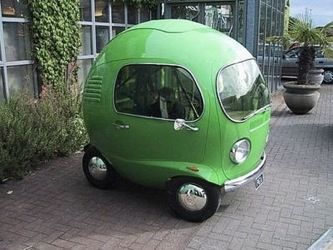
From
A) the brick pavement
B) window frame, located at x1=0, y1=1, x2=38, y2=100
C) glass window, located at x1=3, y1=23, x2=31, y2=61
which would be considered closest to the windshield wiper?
the brick pavement

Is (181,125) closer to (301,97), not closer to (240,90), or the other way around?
(240,90)

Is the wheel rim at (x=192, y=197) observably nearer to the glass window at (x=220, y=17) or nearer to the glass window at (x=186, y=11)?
the glass window at (x=220, y=17)

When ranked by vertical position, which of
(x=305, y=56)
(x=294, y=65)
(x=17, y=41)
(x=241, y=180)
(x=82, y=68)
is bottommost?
(x=241, y=180)

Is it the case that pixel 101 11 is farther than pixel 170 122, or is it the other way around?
pixel 101 11

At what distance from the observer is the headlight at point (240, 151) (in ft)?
12.9

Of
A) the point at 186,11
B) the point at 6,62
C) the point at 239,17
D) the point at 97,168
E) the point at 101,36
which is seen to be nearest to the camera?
the point at 97,168

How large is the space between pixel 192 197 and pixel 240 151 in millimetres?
685

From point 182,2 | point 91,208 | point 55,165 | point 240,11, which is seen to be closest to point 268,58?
point 240,11

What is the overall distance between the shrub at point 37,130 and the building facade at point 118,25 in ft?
2.35

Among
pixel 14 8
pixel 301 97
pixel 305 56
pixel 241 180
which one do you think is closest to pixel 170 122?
pixel 241 180

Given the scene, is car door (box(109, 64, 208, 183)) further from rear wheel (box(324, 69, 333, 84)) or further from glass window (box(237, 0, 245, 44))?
rear wheel (box(324, 69, 333, 84))

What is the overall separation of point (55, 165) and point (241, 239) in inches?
127

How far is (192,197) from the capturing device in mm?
4004

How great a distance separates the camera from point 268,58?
12.0m
